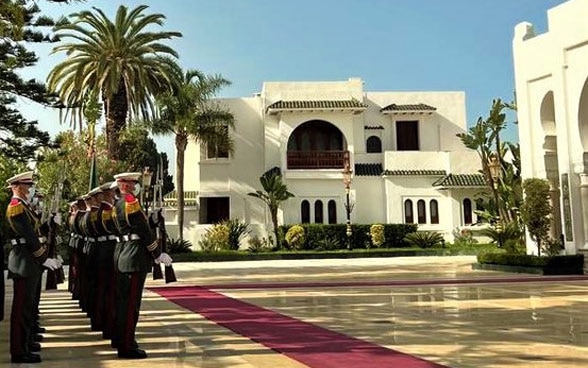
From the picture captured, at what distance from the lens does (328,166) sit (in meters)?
37.8

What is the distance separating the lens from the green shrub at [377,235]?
35.0 metres

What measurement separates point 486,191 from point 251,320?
2856cm

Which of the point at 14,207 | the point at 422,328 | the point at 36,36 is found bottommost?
the point at 422,328

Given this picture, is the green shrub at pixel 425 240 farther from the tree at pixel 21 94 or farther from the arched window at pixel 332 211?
the tree at pixel 21 94

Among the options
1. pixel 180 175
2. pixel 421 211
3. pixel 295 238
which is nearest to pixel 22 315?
pixel 180 175

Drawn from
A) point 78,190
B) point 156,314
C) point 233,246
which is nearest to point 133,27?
point 78,190

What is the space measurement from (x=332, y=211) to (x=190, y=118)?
9700 mm

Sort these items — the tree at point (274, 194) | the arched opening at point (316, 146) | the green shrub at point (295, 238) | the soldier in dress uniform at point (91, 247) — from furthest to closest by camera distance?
the arched opening at point (316, 146) → the tree at point (274, 194) → the green shrub at point (295, 238) → the soldier in dress uniform at point (91, 247)

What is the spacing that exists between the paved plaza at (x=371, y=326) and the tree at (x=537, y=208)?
10.5 ft

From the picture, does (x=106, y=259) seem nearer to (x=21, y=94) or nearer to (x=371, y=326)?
(x=371, y=326)

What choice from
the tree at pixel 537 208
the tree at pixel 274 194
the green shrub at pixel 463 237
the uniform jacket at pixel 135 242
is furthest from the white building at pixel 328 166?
the uniform jacket at pixel 135 242

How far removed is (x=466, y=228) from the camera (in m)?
36.1

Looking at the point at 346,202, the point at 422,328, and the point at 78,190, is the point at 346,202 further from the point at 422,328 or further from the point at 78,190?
the point at 422,328

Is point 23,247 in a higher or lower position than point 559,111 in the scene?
lower
